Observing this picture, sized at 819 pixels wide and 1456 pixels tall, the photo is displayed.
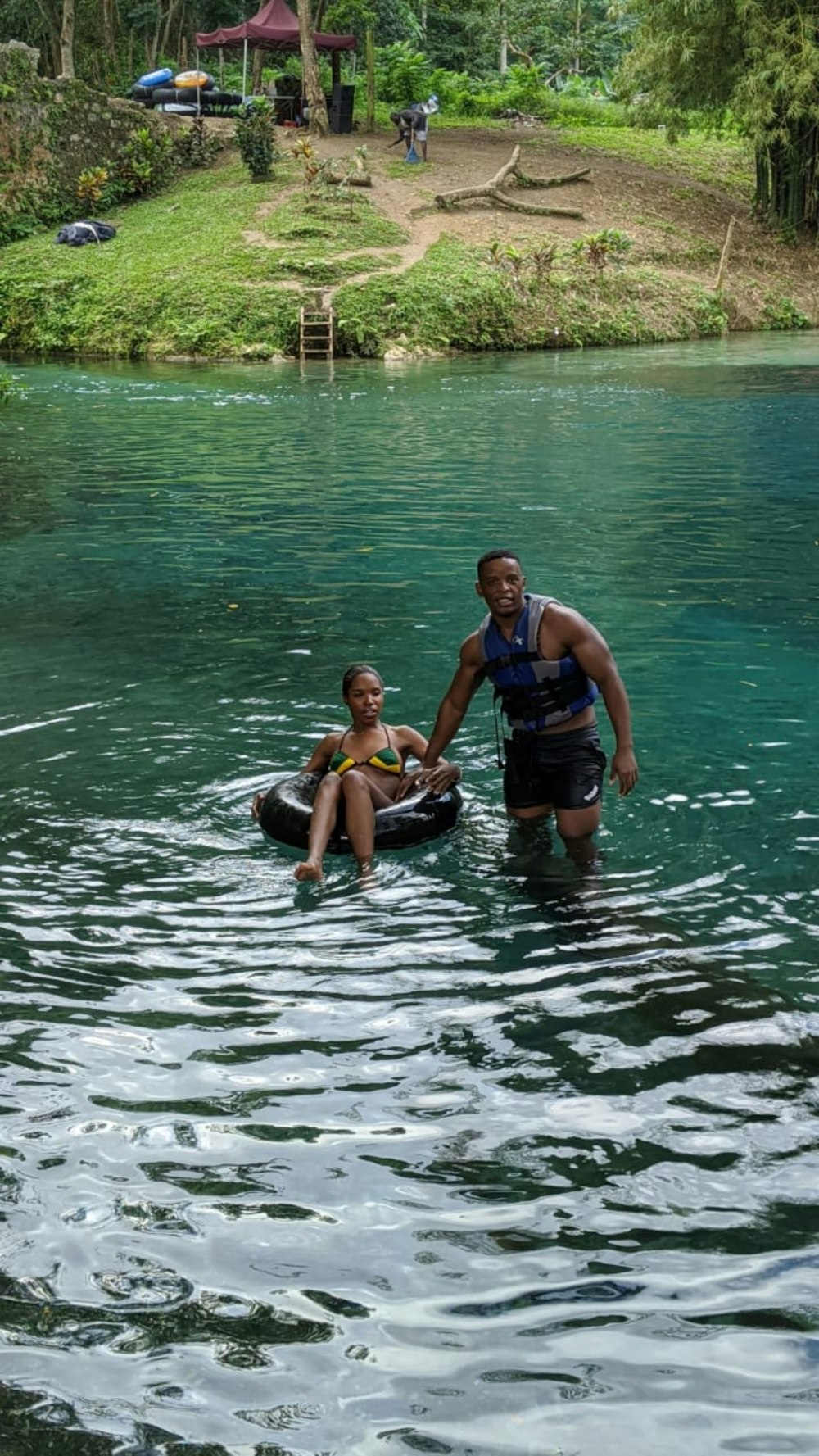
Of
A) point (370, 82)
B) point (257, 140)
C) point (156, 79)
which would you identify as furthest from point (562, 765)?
point (156, 79)

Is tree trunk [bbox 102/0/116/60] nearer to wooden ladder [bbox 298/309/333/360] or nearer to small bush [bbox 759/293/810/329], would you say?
wooden ladder [bbox 298/309/333/360]

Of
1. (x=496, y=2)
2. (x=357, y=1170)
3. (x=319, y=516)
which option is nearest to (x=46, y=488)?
(x=319, y=516)

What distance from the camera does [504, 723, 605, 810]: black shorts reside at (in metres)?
7.40

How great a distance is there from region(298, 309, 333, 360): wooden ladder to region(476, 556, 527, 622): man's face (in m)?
29.3

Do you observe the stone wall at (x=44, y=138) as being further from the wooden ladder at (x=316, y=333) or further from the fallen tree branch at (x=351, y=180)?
the wooden ladder at (x=316, y=333)

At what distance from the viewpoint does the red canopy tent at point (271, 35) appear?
47000 millimetres

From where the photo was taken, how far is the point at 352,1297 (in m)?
4.17

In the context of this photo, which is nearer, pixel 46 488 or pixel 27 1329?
pixel 27 1329

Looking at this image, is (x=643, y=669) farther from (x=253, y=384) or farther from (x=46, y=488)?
(x=253, y=384)

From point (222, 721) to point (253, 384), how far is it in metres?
22.0

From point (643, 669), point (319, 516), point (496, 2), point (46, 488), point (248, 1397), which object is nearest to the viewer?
point (248, 1397)

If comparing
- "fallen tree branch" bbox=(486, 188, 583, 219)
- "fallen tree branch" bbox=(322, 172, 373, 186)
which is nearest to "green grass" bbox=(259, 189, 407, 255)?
"fallen tree branch" bbox=(322, 172, 373, 186)

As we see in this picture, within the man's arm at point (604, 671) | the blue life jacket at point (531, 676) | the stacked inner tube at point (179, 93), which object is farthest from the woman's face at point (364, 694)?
the stacked inner tube at point (179, 93)

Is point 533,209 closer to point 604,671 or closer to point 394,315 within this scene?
point 394,315
